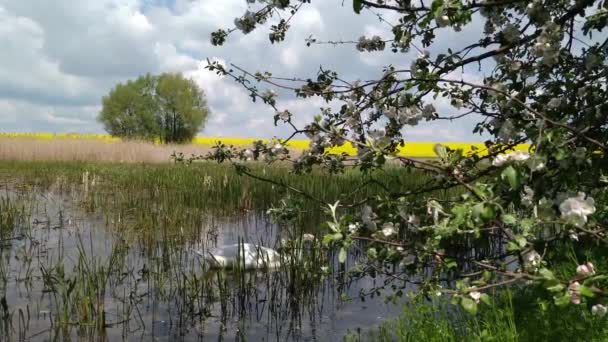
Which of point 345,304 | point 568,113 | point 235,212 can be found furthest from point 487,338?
point 235,212

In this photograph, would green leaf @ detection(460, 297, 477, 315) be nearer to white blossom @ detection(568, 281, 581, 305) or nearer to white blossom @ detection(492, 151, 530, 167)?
white blossom @ detection(568, 281, 581, 305)

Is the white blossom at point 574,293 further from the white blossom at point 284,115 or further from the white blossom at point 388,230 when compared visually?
the white blossom at point 284,115

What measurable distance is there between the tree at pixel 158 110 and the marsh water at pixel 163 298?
45.4 meters

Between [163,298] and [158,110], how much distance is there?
4989 centimetres

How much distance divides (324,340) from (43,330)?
2.57 metres

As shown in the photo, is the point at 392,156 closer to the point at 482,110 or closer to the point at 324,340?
the point at 482,110

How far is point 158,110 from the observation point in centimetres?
5300

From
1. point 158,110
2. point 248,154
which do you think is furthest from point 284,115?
point 158,110

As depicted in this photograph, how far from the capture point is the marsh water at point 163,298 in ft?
15.6

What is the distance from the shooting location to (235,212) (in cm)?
1147

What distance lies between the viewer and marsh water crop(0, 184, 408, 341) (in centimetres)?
474

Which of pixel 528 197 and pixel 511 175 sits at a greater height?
pixel 511 175

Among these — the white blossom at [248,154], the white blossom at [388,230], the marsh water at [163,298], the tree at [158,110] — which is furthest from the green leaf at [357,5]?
the tree at [158,110]

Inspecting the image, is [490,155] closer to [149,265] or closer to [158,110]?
[149,265]
